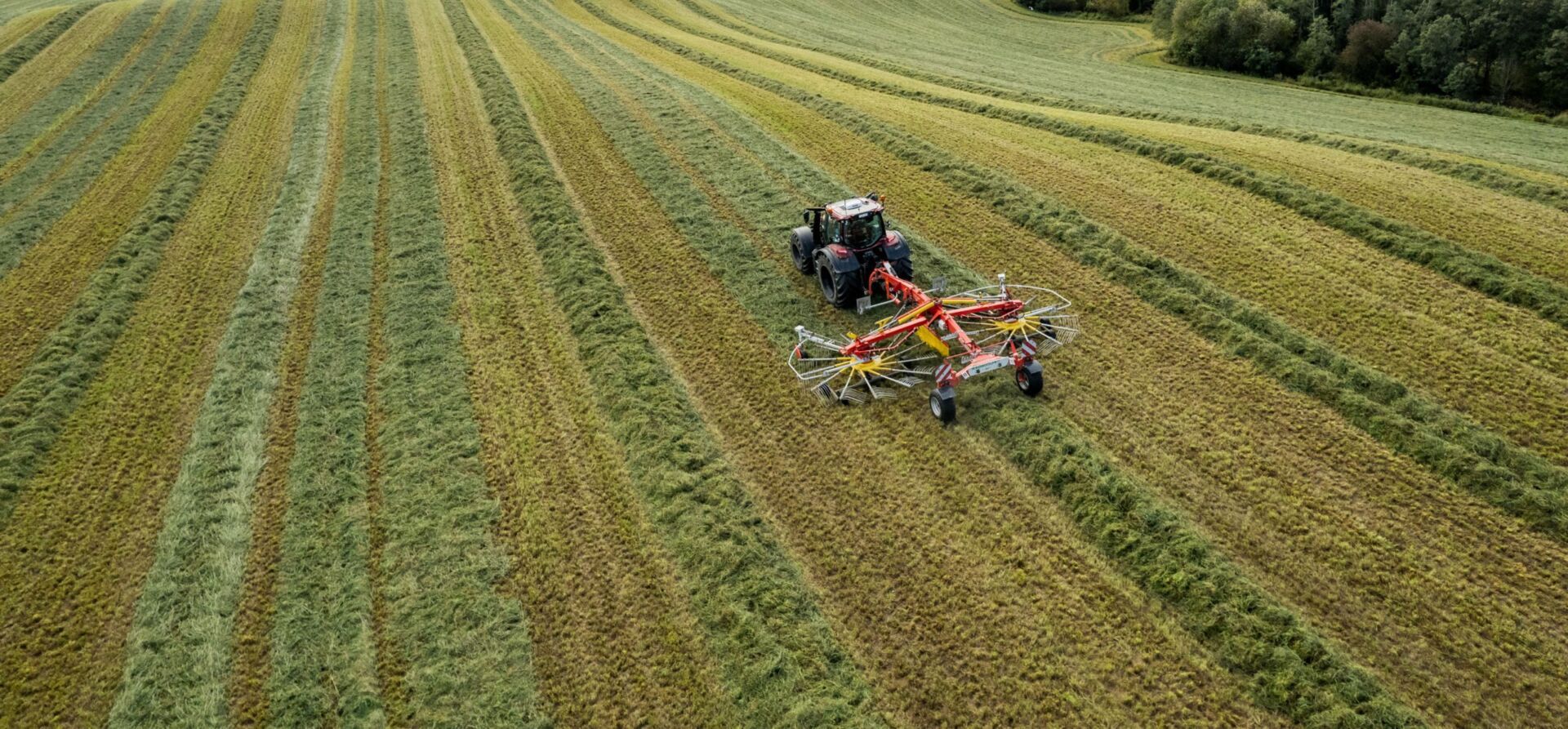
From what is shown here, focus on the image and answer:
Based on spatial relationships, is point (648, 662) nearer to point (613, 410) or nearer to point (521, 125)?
point (613, 410)

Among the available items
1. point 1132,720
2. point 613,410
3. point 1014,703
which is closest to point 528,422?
point 613,410

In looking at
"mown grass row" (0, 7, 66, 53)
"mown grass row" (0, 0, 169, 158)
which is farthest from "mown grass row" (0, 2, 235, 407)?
"mown grass row" (0, 7, 66, 53)

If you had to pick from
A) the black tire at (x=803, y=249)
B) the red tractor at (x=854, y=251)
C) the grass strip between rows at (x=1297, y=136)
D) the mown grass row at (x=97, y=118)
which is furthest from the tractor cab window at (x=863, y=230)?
the mown grass row at (x=97, y=118)

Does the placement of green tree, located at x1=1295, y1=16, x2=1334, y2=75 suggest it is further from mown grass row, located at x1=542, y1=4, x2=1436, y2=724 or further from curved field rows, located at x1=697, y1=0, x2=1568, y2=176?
mown grass row, located at x1=542, y1=4, x2=1436, y2=724

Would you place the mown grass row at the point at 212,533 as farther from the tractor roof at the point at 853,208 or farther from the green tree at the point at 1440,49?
the green tree at the point at 1440,49

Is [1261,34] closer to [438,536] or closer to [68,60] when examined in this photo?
[438,536]

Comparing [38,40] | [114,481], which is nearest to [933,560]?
[114,481]
